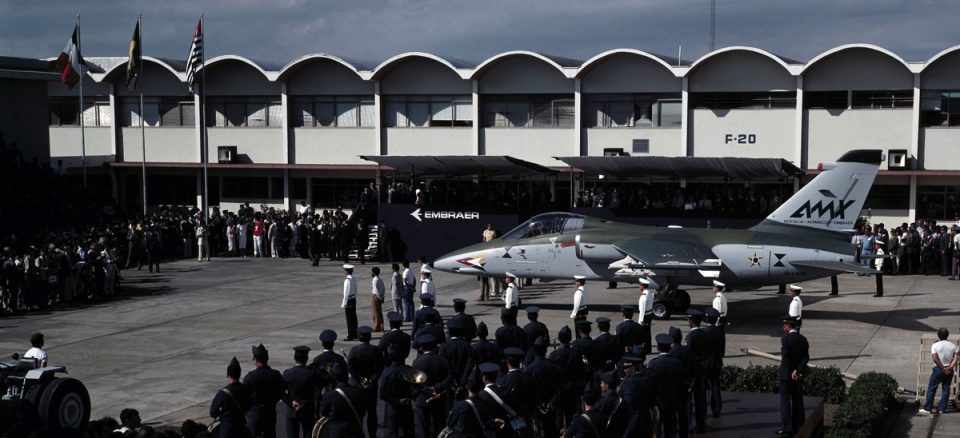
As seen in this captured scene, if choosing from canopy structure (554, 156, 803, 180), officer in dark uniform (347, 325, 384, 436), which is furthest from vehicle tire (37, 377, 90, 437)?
canopy structure (554, 156, 803, 180)

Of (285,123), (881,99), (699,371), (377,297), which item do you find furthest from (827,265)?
(285,123)

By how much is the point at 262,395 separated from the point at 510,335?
4.00m

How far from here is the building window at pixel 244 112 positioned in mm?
44312

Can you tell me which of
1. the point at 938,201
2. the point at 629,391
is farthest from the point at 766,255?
the point at 938,201

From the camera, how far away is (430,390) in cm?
1277

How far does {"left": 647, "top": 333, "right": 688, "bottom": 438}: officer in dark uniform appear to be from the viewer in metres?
12.3

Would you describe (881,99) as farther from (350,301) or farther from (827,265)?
(350,301)

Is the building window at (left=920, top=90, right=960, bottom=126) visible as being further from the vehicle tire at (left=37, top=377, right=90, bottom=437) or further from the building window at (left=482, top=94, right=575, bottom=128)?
the vehicle tire at (left=37, top=377, right=90, bottom=437)

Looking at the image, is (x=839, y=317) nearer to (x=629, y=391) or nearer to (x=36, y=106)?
(x=629, y=391)

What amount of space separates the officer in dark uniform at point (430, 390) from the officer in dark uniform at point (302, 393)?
4.14 feet

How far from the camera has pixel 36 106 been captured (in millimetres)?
39312

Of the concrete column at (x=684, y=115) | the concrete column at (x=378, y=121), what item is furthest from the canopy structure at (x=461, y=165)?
the concrete column at (x=684, y=115)

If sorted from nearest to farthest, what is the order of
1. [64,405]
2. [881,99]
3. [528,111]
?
[64,405] → [881,99] → [528,111]

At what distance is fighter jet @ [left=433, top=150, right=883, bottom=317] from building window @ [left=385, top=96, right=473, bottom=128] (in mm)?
16766
